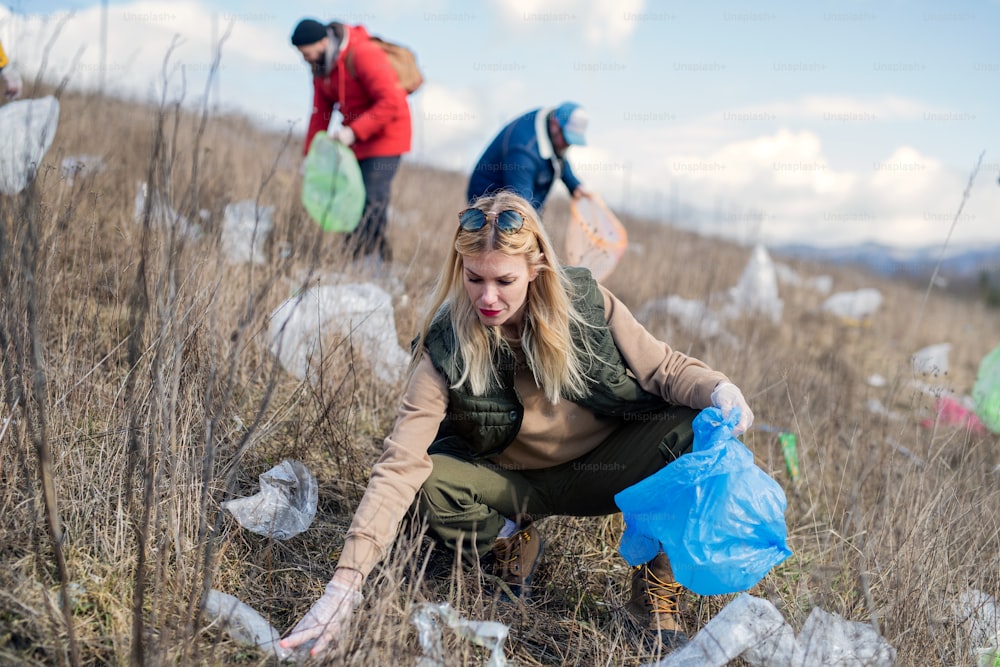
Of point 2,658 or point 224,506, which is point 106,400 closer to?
point 224,506

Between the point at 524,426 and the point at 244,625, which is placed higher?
the point at 524,426

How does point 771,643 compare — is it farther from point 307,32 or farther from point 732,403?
point 307,32

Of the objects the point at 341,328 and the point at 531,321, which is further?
the point at 341,328

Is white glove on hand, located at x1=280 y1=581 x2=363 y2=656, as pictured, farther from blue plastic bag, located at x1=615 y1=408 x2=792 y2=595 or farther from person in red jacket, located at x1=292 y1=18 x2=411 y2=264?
person in red jacket, located at x1=292 y1=18 x2=411 y2=264

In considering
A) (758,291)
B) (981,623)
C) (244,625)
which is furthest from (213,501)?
(758,291)

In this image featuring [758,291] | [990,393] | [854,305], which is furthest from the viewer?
[854,305]

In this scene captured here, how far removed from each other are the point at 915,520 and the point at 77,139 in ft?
14.6

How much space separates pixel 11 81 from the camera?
318 centimetres

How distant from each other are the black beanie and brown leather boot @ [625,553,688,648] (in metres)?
3.00

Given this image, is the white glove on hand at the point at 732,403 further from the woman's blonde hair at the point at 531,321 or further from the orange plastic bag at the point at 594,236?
the orange plastic bag at the point at 594,236

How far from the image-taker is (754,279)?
668 cm

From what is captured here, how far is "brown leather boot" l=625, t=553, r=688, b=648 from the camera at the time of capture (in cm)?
180

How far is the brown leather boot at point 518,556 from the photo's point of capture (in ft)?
6.65

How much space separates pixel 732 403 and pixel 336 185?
8.60ft
